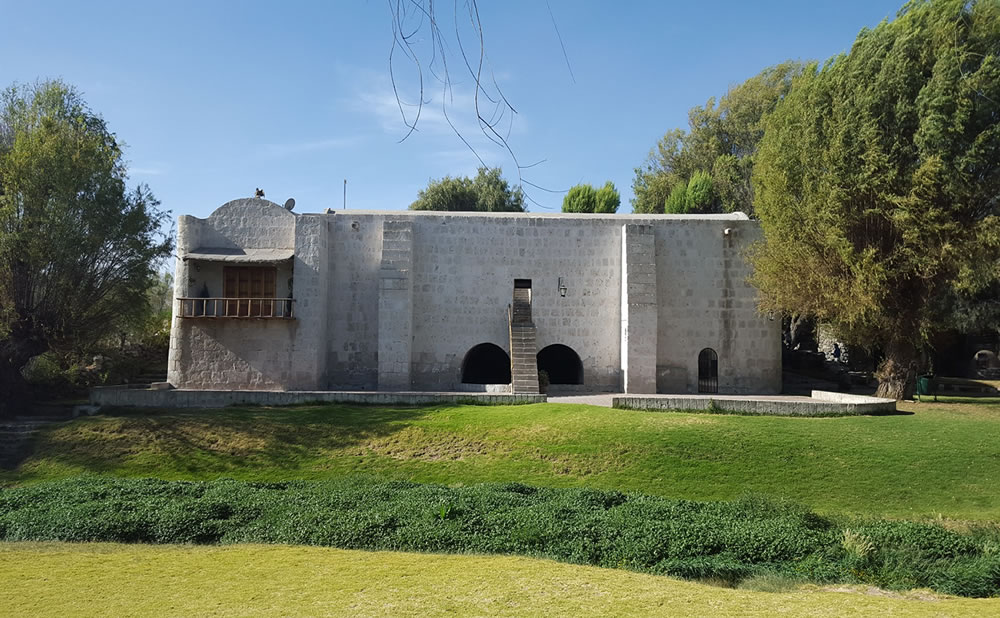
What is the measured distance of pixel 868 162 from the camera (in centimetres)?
2000

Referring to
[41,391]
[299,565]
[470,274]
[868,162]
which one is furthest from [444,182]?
[299,565]

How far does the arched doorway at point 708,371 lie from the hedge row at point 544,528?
45.1 ft

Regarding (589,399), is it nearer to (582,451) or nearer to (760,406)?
(760,406)

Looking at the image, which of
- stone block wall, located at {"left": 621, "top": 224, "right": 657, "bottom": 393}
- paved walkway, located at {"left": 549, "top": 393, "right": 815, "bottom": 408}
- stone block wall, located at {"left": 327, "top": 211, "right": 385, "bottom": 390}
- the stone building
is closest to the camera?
paved walkway, located at {"left": 549, "top": 393, "right": 815, "bottom": 408}

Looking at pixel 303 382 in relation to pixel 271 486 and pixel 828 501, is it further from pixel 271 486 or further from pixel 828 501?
pixel 828 501

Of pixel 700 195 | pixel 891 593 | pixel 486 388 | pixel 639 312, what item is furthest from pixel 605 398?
pixel 700 195

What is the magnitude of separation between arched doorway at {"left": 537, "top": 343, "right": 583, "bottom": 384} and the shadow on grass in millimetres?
8872

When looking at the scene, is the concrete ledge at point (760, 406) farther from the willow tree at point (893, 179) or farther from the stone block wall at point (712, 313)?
the stone block wall at point (712, 313)

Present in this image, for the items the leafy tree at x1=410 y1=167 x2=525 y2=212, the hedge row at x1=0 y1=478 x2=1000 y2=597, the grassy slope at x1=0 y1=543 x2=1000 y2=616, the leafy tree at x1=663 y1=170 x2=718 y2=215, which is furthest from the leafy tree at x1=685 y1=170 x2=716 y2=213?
the grassy slope at x1=0 y1=543 x2=1000 y2=616

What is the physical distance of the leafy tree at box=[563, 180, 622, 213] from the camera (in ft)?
138

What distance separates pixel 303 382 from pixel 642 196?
28035 millimetres

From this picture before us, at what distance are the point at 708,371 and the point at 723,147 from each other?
22.7 meters

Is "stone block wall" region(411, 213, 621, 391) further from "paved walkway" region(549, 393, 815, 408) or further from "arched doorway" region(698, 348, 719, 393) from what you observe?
"arched doorway" region(698, 348, 719, 393)

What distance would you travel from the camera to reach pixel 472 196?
47438 millimetres
